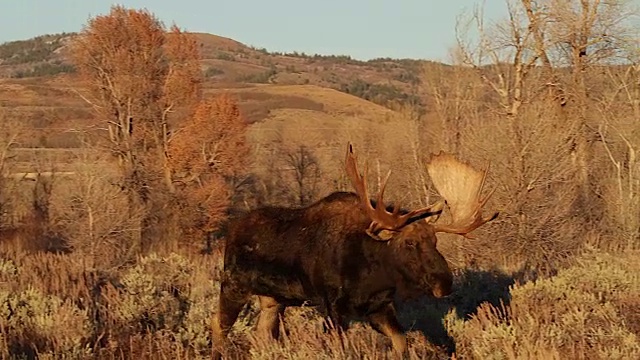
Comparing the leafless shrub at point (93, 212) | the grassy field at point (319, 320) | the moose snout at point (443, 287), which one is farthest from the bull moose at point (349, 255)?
the leafless shrub at point (93, 212)

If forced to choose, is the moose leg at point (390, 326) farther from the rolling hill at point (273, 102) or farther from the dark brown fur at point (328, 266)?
the rolling hill at point (273, 102)

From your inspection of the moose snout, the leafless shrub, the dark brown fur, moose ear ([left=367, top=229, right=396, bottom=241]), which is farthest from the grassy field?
the leafless shrub

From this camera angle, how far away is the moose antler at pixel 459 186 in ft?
25.3

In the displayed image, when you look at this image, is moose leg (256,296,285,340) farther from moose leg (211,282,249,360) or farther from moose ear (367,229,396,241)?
moose ear (367,229,396,241)

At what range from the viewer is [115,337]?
26.5ft

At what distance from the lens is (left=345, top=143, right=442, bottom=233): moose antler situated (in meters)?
7.27

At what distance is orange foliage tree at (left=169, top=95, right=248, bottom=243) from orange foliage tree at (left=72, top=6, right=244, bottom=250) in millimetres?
60

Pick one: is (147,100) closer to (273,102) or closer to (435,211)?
(435,211)

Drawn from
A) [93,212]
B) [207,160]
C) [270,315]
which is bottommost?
[93,212]

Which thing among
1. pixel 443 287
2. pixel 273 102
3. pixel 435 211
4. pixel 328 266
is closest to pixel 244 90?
pixel 273 102

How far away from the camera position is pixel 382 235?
7438mm

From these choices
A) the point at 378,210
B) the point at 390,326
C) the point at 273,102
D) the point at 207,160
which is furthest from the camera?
the point at 273,102

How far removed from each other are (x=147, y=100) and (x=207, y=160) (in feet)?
14.5

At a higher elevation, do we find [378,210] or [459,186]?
[459,186]
